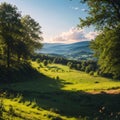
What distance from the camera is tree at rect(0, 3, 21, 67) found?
6988 centimetres

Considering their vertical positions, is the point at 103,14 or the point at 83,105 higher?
the point at 103,14

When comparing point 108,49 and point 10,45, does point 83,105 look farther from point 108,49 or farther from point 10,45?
point 10,45

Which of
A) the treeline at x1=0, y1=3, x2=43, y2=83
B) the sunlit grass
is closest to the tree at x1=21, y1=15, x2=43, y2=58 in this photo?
the sunlit grass

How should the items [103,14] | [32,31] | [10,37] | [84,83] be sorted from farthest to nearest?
[32,31] < [84,83] < [10,37] < [103,14]

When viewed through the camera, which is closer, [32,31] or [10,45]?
[10,45]

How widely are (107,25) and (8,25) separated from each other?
36534 millimetres

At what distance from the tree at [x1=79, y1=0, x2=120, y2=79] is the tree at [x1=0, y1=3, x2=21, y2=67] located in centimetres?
3226

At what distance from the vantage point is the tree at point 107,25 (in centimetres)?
3841

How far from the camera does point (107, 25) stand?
39.5m

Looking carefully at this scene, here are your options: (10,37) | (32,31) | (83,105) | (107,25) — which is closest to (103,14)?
(107,25)

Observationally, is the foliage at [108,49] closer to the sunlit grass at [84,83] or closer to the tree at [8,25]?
the sunlit grass at [84,83]

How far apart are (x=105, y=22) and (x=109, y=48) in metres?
3.25

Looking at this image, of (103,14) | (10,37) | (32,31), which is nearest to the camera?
(103,14)

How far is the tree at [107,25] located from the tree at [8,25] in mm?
32261
